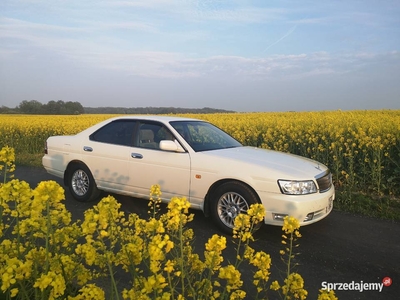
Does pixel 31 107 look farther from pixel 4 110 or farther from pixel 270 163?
pixel 270 163

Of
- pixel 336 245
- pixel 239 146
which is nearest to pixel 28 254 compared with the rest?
pixel 336 245

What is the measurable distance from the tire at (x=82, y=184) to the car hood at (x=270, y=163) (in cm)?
217

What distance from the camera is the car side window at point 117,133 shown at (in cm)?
561

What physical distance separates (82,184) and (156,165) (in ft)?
5.48

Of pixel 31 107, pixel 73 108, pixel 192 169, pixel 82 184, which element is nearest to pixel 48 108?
pixel 31 107

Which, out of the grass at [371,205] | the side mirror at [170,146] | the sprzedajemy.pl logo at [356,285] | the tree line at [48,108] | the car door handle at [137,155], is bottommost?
the sprzedajemy.pl logo at [356,285]

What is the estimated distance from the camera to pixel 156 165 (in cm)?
508

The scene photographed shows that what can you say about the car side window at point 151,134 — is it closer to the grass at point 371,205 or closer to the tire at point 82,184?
the tire at point 82,184

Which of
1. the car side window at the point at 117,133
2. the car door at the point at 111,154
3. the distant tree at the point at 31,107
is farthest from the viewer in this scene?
the distant tree at the point at 31,107

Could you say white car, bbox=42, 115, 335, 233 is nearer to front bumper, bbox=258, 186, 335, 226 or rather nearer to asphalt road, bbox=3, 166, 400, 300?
front bumper, bbox=258, 186, 335, 226

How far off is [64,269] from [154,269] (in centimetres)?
66

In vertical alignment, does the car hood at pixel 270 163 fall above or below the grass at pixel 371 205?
above

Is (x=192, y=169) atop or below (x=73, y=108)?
below

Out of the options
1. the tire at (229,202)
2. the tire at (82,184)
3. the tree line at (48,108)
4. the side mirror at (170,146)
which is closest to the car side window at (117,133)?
the tire at (82,184)
